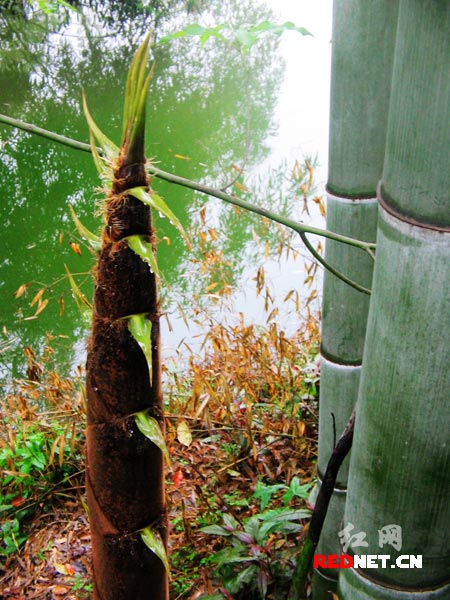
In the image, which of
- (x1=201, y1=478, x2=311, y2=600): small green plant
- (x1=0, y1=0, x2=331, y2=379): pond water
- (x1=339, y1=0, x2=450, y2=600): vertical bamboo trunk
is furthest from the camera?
(x1=0, y1=0, x2=331, y2=379): pond water

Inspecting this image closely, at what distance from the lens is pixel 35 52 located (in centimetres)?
625

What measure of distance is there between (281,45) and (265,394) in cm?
478

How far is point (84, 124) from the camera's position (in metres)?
4.98

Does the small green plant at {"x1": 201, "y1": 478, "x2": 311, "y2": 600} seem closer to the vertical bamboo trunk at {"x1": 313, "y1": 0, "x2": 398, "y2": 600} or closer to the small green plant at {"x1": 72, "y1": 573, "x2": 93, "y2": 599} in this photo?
the vertical bamboo trunk at {"x1": 313, "y1": 0, "x2": 398, "y2": 600}

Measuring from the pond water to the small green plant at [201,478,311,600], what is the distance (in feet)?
3.38

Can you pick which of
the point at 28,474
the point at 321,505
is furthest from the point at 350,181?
the point at 28,474

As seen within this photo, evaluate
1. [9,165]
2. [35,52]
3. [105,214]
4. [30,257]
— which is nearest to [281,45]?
[35,52]

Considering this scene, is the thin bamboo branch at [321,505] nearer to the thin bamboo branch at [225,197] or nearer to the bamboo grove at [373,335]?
the bamboo grove at [373,335]

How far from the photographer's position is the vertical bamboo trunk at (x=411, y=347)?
0.53 m

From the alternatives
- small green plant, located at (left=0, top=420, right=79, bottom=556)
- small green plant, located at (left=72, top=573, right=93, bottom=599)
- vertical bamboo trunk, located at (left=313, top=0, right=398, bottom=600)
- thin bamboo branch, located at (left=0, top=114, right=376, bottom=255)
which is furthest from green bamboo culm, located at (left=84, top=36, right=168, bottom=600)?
small green plant, located at (left=0, top=420, right=79, bottom=556)

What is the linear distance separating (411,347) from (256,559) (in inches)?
30.6

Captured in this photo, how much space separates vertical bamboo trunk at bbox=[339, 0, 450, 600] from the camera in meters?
0.53

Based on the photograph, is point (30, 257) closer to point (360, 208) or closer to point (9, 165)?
point (9, 165)

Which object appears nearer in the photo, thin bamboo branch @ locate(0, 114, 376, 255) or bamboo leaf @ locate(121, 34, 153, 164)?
bamboo leaf @ locate(121, 34, 153, 164)
